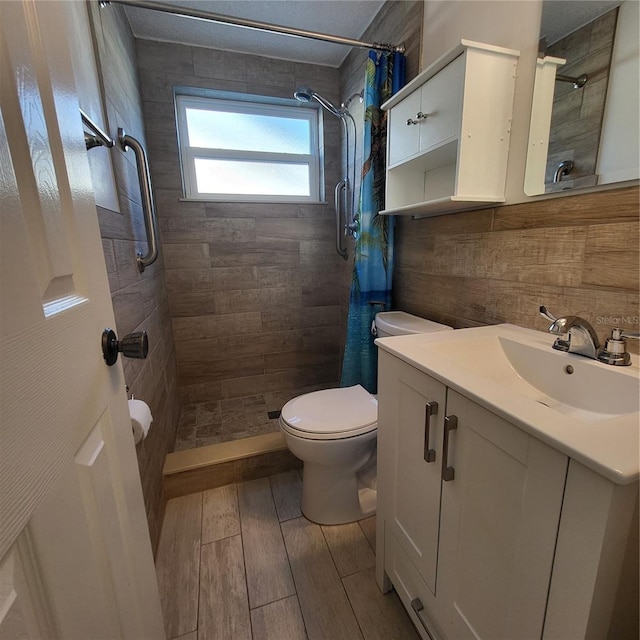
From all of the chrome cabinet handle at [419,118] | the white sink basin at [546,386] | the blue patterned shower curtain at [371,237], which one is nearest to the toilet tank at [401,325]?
the blue patterned shower curtain at [371,237]

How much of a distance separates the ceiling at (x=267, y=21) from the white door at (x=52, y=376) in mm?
1538

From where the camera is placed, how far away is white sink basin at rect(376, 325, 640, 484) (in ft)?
1.60

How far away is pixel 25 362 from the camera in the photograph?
14.1 inches

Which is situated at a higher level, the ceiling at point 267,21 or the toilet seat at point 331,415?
the ceiling at point 267,21

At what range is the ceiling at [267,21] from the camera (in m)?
1.69

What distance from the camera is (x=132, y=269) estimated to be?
1416 millimetres

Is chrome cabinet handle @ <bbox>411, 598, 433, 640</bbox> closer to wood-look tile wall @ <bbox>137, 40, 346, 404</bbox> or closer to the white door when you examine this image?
the white door

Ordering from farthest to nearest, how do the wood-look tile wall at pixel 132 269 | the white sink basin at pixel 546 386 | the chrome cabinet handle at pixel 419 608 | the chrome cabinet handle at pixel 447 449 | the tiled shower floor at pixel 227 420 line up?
the tiled shower floor at pixel 227 420 < the wood-look tile wall at pixel 132 269 < the chrome cabinet handle at pixel 419 608 < the chrome cabinet handle at pixel 447 449 < the white sink basin at pixel 546 386

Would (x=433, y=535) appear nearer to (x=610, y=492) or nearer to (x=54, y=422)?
(x=610, y=492)

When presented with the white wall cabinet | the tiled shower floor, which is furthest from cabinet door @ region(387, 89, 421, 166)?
the tiled shower floor

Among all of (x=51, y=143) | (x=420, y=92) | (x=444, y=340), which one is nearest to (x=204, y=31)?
(x=420, y=92)

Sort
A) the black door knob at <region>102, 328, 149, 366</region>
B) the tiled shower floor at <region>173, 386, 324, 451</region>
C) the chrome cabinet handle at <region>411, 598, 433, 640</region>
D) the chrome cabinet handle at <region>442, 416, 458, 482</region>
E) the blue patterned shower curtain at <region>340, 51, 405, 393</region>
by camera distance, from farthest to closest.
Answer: the tiled shower floor at <region>173, 386, 324, 451</region>
the blue patterned shower curtain at <region>340, 51, 405, 393</region>
the chrome cabinet handle at <region>411, 598, 433, 640</region>
the chrome cabinet handle at <region>442, 416, 458, 482</region>
the black door knob at <region>102, 328, 149, 366</region>

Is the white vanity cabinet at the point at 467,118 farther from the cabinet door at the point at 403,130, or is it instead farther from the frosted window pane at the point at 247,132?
the frosted window pane at the point at 247,132

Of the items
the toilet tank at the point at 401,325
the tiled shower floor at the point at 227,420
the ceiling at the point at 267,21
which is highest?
the ceiling at the point at 267,21
